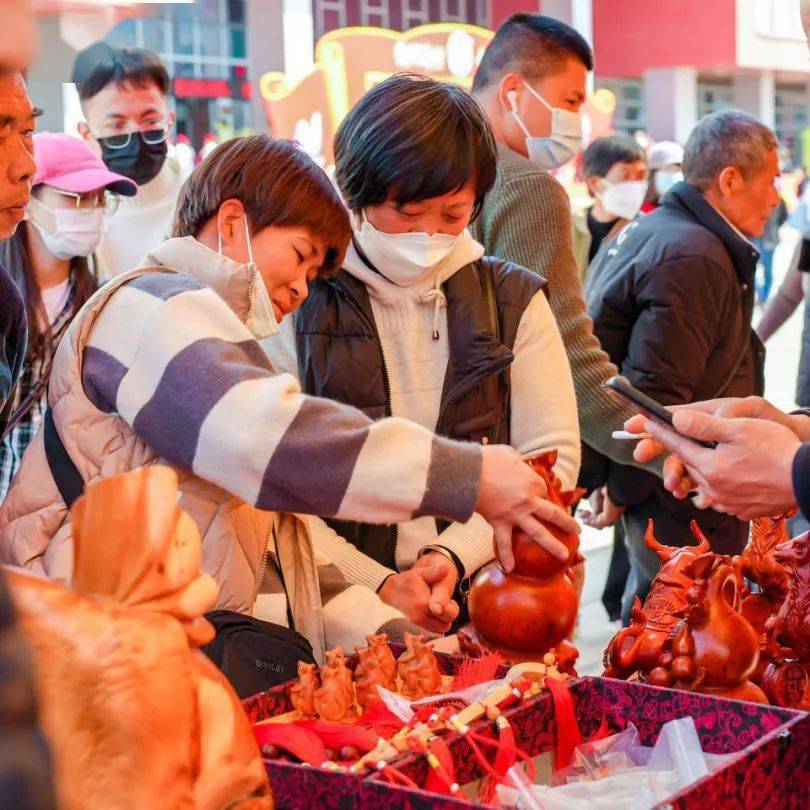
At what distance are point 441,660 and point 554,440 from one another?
64 cm

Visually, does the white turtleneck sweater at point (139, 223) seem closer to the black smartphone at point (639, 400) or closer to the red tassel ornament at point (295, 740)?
the black smartphone at point (639, 400)

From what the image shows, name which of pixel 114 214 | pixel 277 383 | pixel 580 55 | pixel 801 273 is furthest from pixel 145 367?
pixel 801 273

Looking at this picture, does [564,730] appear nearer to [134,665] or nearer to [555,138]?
[134,665]

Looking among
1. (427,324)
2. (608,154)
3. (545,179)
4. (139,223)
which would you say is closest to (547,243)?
(545,179)

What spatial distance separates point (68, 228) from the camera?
2955mm

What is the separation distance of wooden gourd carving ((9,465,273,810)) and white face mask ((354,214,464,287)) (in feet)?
3.83

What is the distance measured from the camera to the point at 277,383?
1211 mm

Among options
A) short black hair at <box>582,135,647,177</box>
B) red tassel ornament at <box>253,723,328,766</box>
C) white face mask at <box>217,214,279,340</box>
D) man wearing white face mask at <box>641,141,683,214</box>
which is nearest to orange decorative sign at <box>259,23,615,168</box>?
short black hair at <box>582,135,647,177</box>

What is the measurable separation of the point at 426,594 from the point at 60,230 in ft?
5.36

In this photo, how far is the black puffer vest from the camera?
75.5 inches

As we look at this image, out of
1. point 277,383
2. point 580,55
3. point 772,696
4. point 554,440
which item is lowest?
point 772,696

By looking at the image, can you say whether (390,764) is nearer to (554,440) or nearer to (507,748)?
(507,748)

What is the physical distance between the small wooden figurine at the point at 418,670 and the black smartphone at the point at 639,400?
0.38 metres

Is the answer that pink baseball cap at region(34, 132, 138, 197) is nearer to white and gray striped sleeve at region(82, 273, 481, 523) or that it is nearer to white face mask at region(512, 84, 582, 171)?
white face mask at region(512, 84, 582, 171)
